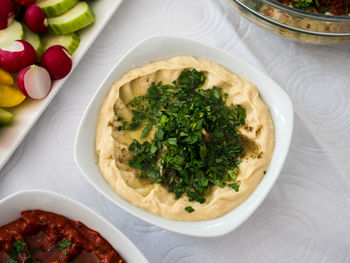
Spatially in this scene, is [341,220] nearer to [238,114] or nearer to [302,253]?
[302,253]

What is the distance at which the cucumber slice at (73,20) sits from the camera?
7.48 ft

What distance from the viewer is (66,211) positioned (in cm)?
192

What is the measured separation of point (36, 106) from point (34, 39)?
1.19ft

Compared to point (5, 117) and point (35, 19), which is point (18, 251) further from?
point (35, 19)

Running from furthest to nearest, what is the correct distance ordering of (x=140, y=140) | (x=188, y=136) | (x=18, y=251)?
(x=140, y=140), (x=188, y=136), (x=18, y=251)

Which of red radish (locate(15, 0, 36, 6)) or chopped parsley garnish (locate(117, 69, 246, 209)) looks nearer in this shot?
chopped parsley garnish (locate(117, 69, 246, 209))

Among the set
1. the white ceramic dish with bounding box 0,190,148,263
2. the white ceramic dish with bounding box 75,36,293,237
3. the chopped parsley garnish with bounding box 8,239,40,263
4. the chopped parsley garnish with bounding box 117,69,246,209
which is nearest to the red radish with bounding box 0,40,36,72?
the white ceramic dish with bounding box 75,36,293,237

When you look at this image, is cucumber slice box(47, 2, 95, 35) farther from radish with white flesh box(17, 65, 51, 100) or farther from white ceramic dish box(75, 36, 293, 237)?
white ceramic dish box(75, 36, 293, 237)

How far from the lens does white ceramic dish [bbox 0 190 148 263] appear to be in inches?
72.6

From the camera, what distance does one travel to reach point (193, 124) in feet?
6.47

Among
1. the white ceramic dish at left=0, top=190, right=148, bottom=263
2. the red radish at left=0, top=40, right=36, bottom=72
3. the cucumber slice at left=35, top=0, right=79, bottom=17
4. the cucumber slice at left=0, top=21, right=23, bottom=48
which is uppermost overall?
the cucumber slice at left=35, top=0, right=79, bottom=17

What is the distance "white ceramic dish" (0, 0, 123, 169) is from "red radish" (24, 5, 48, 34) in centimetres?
20

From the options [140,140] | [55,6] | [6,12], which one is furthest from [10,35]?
[140,140]

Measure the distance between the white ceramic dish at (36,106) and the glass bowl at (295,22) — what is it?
687 millimetres
